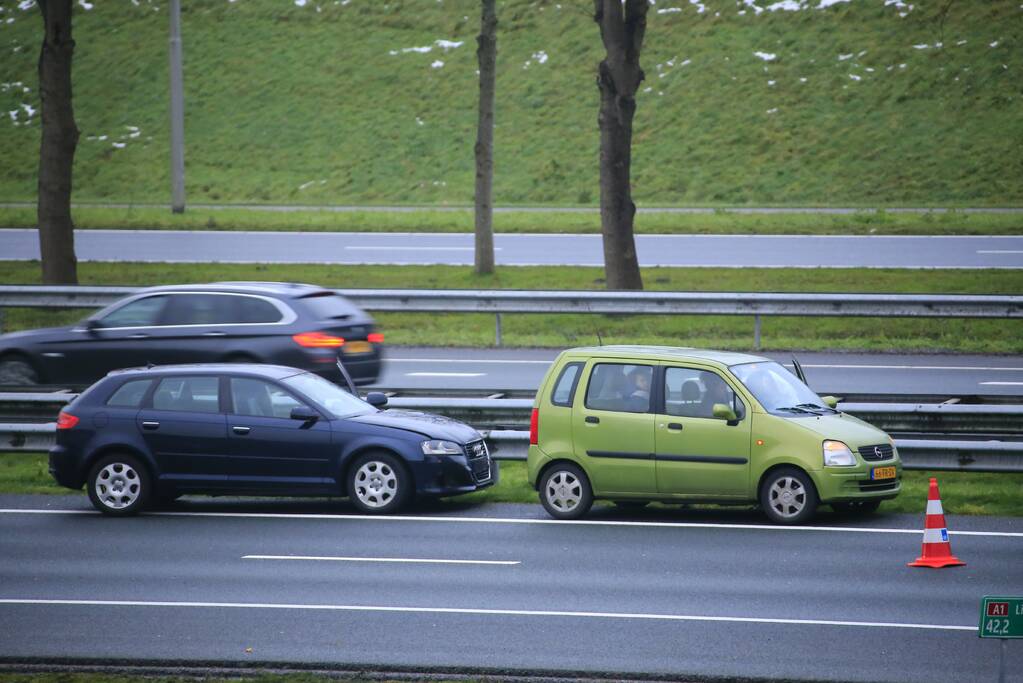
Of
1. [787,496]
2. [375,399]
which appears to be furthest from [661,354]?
[375,399]

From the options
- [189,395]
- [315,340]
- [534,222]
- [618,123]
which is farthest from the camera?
[534,222]

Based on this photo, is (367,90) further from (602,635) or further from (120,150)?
(602,635)

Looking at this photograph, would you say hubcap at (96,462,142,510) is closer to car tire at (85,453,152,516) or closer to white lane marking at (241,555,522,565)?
car tire at (85,453,152,516)

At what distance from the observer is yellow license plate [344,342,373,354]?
17.6 metres

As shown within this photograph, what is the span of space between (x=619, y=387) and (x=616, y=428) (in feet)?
1.42

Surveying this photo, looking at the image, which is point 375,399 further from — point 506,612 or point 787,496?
point 506,612

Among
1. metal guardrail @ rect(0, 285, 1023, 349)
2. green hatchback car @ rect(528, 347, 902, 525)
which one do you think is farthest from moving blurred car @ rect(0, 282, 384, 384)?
green hatchback car @ rect(528, 347, 902, 525)

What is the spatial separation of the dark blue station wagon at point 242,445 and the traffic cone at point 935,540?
4.48 metres

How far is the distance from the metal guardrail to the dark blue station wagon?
28.8 ft

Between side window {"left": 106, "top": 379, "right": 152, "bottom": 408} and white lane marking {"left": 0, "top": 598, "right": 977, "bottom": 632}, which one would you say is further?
side window {"left": 106, "top": 379, "right": 152, "bottom": 408}

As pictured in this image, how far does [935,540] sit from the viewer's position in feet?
36.4

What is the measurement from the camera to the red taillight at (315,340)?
17.3m

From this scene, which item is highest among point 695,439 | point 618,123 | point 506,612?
point 618,123

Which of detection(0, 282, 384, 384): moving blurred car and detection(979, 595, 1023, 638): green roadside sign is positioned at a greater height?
detection(0, 282, 384, 384): moving blurred car
